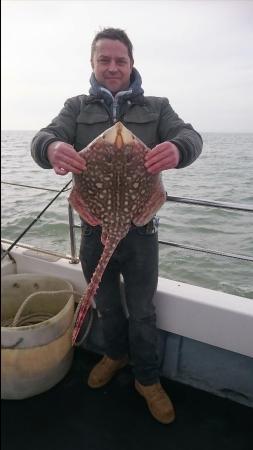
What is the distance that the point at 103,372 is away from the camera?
2576 millimetres

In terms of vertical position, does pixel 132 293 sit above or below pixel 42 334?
above

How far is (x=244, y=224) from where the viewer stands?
842 cm

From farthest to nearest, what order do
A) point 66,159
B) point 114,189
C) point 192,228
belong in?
point 192,228 < point 114,189 < point 66,159

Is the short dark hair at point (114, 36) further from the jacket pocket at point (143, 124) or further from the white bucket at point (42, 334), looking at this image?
the white bucket at point (42, 334)

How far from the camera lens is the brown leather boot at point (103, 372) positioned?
8.41 ft

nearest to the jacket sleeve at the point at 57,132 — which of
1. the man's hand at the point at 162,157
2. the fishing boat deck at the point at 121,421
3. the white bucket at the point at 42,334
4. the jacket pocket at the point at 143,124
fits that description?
the jacket pocket at the point at 143,124

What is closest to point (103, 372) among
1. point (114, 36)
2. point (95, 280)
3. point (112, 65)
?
point (95, 280)

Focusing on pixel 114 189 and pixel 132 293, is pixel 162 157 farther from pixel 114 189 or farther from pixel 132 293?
pixel 132 293

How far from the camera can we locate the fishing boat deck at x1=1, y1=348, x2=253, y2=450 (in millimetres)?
2143

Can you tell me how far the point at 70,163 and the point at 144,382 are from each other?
156 cm

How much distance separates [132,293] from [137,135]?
0.96 meters

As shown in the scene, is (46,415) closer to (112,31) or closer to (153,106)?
(153,106)

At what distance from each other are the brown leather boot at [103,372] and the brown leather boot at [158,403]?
268mm

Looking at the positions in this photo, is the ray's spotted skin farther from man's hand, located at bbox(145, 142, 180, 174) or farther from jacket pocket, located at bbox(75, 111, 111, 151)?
jacket pocket, located at bbox(75, 111, 111, 151)
